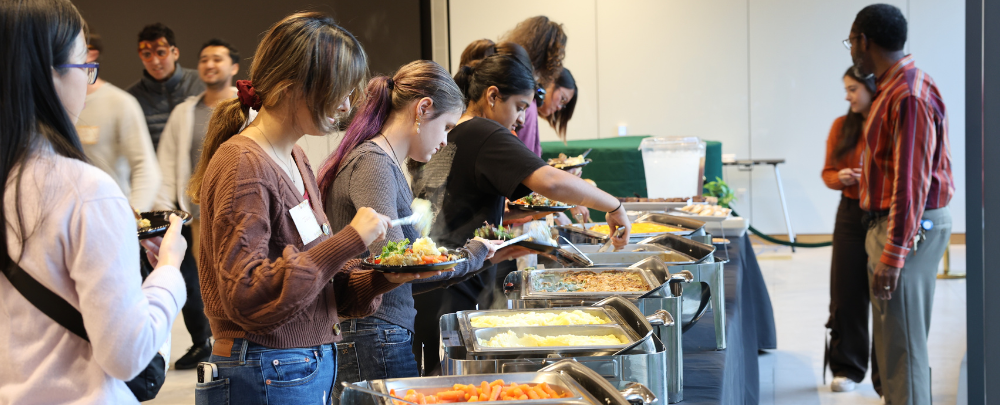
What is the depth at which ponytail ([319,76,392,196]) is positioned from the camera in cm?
141

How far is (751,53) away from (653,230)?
4305 mm

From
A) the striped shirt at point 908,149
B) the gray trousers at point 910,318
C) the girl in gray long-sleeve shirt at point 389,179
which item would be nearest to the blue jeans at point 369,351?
the girl in gray long-sleeve shirt at point 389,179

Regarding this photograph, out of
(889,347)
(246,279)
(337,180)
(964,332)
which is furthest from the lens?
(889,347)

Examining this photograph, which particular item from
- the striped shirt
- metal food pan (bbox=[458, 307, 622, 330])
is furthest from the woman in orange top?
metal food pan (bbox=[458, 307, 622, 330])

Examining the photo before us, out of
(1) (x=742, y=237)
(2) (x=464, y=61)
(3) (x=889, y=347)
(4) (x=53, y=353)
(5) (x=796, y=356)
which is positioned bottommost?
(5) (x=796, y=356)

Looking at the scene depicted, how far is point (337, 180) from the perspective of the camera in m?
1.36

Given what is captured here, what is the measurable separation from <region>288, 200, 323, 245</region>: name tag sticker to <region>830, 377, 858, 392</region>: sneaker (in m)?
2.55

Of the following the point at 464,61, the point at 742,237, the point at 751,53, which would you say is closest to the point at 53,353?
the point at 464,61

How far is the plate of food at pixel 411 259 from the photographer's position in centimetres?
111

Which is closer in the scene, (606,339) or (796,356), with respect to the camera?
(606,339)

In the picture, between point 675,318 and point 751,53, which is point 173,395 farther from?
point 751,53

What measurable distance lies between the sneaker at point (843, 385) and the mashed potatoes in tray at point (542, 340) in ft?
7.07

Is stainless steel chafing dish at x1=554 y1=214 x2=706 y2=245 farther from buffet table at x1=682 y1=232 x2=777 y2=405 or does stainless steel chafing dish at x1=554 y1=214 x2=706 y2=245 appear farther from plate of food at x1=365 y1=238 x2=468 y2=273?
plate of food at x1=365 y1=238 x2=468 y2=273

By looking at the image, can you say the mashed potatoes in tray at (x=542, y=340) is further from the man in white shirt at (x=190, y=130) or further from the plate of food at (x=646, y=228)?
the man in white shirt at (x=190, y=130)
